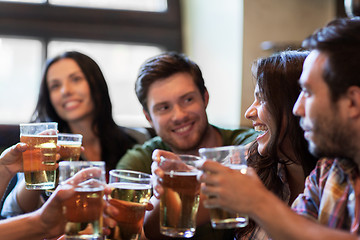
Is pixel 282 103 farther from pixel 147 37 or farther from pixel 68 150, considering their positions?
pixel 147 37

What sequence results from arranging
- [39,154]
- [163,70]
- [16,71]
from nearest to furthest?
[39,154]
[163,70]
[16,71]

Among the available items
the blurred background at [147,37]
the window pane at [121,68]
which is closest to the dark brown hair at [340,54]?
the blurred background at [147,37]

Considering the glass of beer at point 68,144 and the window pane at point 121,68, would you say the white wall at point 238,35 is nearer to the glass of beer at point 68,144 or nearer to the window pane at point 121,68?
the window pane at point 121,68

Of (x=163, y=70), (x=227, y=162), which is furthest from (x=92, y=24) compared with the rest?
(x=227, y=162)

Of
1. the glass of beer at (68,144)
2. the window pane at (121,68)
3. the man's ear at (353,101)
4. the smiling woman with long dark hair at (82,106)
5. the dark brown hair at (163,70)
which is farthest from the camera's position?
the window pane at (121,68)

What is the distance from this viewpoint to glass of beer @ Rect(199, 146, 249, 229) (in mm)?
1108

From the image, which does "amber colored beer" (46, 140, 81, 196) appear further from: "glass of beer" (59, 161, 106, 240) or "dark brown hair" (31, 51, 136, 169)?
"dark brown hair" (31, 51, 136, 169)

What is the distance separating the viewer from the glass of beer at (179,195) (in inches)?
46.7

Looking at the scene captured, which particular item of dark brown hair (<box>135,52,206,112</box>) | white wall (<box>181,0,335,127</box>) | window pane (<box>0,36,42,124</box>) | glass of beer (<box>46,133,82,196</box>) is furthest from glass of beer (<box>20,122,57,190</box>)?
window pane (<box>0,36,42,124</box>)

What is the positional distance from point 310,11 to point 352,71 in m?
2.93

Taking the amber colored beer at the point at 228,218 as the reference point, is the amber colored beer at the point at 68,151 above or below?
above

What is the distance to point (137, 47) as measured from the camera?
4363 millimetres

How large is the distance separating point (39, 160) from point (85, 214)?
0.45 m

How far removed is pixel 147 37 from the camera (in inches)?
170
